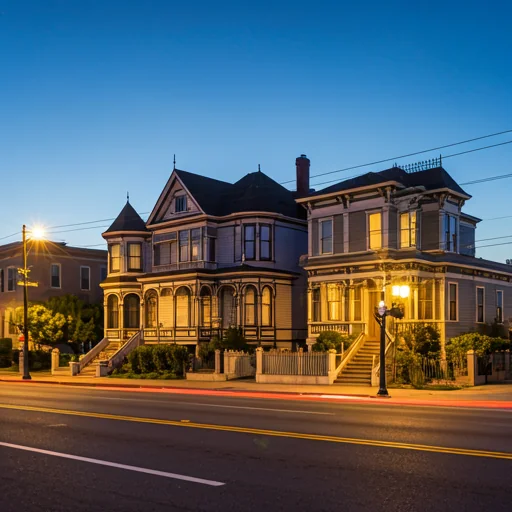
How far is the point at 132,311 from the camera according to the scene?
46.2 m

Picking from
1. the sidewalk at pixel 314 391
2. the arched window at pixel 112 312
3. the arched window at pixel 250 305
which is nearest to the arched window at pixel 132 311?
the arched window at pixel 112 312

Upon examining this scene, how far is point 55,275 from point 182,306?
15.8m

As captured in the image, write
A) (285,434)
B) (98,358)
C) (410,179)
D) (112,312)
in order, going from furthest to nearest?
(112,312), (98,358), (410,179), (285,434)

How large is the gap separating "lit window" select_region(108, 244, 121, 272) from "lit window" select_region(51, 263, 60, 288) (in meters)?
9.07

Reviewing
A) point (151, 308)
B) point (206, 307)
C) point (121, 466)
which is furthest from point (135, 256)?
point (121, 466)

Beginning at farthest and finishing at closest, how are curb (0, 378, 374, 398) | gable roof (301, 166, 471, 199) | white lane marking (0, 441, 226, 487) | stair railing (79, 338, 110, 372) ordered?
1. stair railing (79, 338, 110, 372)
2. gable roof (301, 166, 471, 199)
3. curb (0, 378, 374, 398)
4. white lane marking (0, 441, 226, 487)

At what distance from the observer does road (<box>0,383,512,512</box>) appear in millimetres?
8461

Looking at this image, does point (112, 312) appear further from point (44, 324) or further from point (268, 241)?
point (268, 241)

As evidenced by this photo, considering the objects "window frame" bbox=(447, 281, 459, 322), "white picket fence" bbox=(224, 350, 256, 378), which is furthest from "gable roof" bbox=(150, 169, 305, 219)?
"window frame" bbox=(447, 281, 459, 322)

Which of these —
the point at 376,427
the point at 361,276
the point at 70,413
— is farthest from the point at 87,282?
the point at 376,427

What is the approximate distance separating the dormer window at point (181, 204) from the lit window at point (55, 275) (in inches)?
597

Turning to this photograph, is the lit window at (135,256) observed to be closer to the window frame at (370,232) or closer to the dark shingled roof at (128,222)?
the dark shingled roof at (128,222)

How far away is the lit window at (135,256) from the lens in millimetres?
46625

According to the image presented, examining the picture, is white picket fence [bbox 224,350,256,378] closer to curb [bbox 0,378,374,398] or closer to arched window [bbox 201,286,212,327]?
curb [bbox 0,378,374,398]
